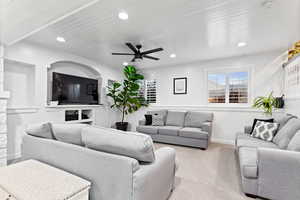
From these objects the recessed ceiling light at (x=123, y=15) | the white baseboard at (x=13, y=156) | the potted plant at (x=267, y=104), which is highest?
the recessed ceiling light at (x=123, y=15)

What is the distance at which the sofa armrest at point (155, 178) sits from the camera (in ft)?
3.66

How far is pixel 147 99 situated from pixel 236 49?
3.37 meters

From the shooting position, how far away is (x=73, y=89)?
13.4 feet

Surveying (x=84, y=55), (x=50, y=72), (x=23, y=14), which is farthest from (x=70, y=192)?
(x=84, y=55)

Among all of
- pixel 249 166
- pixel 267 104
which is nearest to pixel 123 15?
pixel 249 166

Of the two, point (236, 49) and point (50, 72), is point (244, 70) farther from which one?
point (50, 72)

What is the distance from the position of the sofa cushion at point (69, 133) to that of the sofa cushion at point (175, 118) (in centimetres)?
324

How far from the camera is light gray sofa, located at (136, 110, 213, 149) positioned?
3570mm

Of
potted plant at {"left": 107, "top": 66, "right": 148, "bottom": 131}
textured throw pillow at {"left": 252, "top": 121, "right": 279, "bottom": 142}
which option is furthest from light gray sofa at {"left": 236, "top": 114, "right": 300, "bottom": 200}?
potted plant at {"left": 107, "top": 66, "right": 148, "bottom": 131}

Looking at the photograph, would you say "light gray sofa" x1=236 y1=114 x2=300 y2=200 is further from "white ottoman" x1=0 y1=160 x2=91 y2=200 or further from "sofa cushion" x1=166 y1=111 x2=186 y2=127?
"sofa cushion" x1=166 y1=111 x2=186 y2=127

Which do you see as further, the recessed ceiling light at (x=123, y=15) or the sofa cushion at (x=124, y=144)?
the recessed ceiling light at (x=123, y=15)

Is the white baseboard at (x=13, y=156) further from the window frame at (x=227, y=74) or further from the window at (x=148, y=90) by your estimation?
the window frame at (x=227, y=74)

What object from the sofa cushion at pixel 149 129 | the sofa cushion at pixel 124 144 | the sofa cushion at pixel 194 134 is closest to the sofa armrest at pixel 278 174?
the sofa cushion at pixel 124 144

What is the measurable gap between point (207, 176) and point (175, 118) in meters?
2.32
